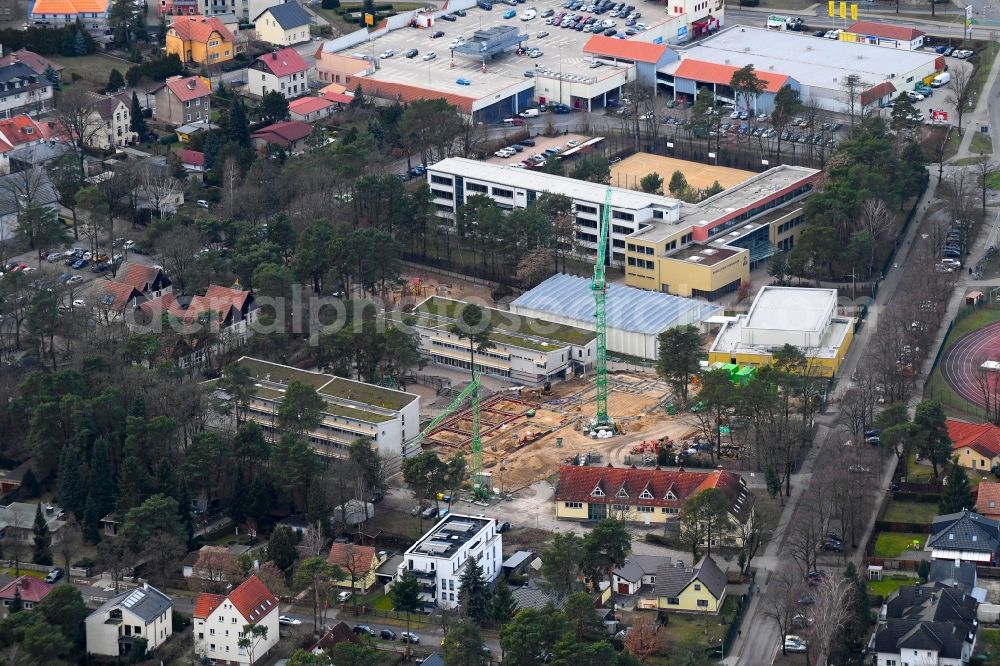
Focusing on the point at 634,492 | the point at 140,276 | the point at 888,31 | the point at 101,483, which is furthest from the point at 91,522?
the point at 888,31

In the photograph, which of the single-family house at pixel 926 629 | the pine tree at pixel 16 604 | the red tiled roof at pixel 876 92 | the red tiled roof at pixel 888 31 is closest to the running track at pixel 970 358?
→ the single-family house at pixel 926 629

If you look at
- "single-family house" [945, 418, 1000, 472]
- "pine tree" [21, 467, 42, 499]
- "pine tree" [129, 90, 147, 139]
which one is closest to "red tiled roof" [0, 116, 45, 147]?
"pine tree" [129, 90, 147, 139]

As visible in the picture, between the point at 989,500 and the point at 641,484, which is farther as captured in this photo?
the point at 641,484

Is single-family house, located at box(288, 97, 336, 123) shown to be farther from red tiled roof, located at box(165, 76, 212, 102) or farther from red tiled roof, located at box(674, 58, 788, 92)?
red tiled roof, located at box(674, 58, 788, 92)

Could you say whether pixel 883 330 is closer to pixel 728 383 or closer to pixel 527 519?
pixel 728 383

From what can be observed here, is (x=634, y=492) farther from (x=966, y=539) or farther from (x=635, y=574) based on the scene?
(x=966, y=539)

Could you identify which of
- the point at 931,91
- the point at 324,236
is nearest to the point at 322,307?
the point at 324,236
